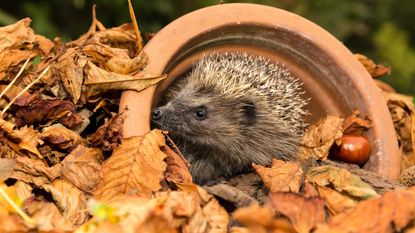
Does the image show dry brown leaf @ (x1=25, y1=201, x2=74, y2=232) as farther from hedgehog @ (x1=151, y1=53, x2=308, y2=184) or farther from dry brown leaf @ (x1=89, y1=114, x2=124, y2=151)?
hedgehog @ (x1=151, y1=53, x2=308, y2=184)

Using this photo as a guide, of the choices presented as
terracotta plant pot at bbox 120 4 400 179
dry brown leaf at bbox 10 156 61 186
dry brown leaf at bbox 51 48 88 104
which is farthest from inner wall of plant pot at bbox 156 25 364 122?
dry brown leaf at bbox 10 156 61 186

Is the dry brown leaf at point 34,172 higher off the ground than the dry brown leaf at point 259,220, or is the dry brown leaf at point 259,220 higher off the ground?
the dry brown leaf at point 259,220

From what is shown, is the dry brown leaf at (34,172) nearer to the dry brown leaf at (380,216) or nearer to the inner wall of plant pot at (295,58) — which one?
Answer: the inner wall of plant pot at (295,58)

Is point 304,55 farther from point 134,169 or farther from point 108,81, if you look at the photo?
point 134,169

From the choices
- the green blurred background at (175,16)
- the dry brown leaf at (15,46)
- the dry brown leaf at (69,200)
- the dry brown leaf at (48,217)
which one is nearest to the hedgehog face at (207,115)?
the dry brown leaf at (15,46)

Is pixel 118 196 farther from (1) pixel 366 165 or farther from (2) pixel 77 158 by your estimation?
(1) pixel 366 165

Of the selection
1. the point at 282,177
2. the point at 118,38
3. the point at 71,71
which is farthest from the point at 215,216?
the point at 118,38
